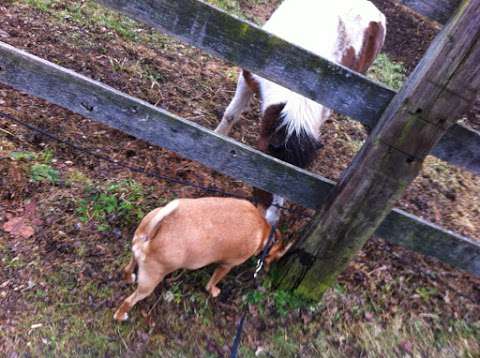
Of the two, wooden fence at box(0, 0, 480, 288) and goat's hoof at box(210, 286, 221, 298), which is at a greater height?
wooden fence at box(0, 0, 480, 288)

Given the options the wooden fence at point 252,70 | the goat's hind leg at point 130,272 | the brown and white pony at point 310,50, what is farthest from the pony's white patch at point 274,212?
the goat's hind leg at point 130,272

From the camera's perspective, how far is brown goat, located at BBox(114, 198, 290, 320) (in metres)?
2.31

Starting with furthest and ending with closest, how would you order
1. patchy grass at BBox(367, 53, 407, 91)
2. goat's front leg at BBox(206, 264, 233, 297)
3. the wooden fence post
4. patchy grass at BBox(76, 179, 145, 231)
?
patchy grass at BBox(367, 53, 407, 91) < patchy grass at BBox(76, 179, 145, 231) < goat's front leg at BBox(206, 264, 233, 297) < the wooden fence post

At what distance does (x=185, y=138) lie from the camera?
7.07ft

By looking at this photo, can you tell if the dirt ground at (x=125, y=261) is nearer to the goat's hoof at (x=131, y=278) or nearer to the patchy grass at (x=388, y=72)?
the goat's hoof at (x=131, y=278)

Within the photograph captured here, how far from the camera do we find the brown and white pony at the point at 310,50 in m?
2.63

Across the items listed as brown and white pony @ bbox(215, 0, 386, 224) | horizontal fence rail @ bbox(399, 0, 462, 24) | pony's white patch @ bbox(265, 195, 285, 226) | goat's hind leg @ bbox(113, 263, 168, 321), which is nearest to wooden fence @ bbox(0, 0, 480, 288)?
horizontal fence rail @ bbox(399, 0, 462, 24)

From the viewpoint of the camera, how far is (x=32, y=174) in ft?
9.86

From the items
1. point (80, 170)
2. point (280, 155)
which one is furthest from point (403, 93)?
point (80, 170)

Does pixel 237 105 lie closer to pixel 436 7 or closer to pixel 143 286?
pixel 143 286

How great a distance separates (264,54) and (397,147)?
2.47 ft

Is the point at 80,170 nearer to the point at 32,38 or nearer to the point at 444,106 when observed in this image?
the point at 32,38

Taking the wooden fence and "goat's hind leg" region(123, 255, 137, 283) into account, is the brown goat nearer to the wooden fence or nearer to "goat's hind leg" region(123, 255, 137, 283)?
"goat's hind leg" region(123, 255, 137, 283)

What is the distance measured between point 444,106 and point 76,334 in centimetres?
232
